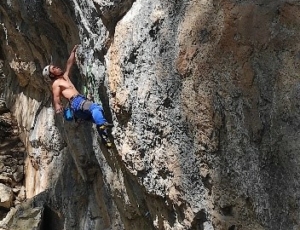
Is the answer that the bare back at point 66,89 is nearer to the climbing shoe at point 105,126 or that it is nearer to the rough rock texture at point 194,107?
the rough rock texture at point 194,107

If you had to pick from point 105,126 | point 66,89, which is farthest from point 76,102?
point 105,126

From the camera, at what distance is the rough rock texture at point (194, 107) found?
3.32m

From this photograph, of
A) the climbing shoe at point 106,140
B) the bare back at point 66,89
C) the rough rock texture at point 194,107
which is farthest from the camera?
the bare back at point 66,89

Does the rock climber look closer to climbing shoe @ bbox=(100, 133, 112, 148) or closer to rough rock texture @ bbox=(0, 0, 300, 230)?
climbing shoe @ bbox=(100, 133, 112, 148)

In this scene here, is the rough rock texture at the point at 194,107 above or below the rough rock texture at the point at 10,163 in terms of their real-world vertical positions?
below

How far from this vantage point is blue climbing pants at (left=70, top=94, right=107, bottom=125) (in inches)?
198

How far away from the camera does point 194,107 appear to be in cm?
378

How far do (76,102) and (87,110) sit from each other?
24cm

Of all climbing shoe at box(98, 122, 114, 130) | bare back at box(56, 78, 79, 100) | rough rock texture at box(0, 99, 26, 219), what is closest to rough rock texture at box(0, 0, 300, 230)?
climbing shoe at box(98, 122, 114, 130)

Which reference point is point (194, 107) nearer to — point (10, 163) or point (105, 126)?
point (105, 126)

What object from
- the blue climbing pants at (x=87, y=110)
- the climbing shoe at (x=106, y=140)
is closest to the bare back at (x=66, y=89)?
the blue climbing pants at (x=87, y=110)

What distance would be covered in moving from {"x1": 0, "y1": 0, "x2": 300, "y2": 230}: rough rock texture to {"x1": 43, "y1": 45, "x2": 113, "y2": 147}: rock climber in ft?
0.39

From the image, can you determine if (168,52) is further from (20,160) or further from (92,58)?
(20,160)

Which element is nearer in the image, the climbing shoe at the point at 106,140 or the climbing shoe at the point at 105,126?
the climbing shoe at the point at 105,126
